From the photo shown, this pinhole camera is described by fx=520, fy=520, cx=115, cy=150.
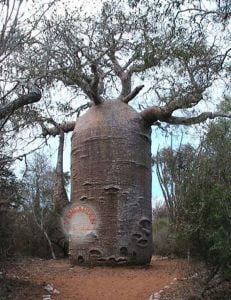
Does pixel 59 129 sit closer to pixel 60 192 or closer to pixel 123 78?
pixel 60 192

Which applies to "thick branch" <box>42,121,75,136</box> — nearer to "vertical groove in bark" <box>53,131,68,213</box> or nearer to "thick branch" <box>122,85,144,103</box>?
"vertical groove in bark" <box>53,131,68,213</box>

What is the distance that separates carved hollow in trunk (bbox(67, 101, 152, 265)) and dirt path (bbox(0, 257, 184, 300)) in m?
0.41

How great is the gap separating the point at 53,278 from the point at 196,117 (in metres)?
4.62

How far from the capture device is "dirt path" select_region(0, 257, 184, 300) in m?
7.45

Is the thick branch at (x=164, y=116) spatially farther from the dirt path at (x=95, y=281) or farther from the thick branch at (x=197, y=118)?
the dirt path at (x=95, y=281)

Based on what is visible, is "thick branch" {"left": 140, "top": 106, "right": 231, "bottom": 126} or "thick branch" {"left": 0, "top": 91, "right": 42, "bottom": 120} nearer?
"thick branch" {"left": 0, "top": 91, "right": 42, "bottom": 120}

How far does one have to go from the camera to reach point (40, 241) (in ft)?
49.3

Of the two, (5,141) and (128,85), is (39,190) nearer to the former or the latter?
(128,85)

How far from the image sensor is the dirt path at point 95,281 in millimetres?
7453

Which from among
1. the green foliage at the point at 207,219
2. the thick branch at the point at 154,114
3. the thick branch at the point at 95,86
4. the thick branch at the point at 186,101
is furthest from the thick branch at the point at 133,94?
the green foliage at the point at 207,219

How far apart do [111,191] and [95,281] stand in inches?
84.6

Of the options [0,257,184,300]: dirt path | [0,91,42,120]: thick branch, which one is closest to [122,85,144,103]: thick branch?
[0,257,184,300]: dirt path

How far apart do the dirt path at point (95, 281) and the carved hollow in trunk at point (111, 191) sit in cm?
41

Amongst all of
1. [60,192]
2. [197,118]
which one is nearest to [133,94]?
[197,118]
